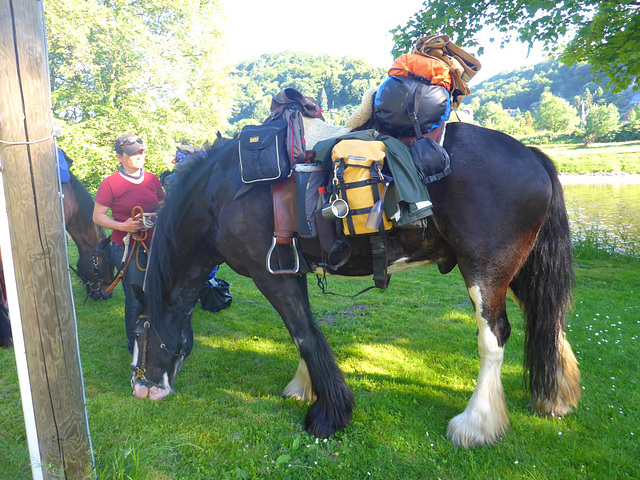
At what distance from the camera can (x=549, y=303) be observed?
102 inches

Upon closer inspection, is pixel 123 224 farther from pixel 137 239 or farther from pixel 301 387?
pixel 301 387

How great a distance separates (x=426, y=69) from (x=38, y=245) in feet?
7.44

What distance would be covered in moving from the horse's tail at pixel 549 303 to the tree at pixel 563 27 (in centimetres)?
475

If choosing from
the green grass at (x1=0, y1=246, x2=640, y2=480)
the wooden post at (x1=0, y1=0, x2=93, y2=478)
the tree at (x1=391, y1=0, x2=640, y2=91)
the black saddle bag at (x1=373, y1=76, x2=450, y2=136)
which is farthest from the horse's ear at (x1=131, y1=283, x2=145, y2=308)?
the tree at (x1=391, y1=0, x2=640, y2=91)

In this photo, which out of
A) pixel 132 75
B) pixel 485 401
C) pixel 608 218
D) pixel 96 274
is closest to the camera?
pixel 485 401

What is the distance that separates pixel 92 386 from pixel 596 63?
28.8 ft

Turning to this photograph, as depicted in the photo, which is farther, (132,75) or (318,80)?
(318,80)

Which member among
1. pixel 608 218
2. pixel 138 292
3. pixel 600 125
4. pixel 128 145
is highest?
pixel 600 125

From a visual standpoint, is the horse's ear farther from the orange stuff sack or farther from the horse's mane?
the orange stuff sack

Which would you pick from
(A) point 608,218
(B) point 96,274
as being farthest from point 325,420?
(A) point 608,218

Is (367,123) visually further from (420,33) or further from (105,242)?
(420,33)

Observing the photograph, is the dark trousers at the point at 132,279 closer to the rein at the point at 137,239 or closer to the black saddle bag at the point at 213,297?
the rein at the point at 137,239

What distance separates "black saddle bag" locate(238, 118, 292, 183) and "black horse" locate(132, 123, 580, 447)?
152 mm

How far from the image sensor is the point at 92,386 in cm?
322
